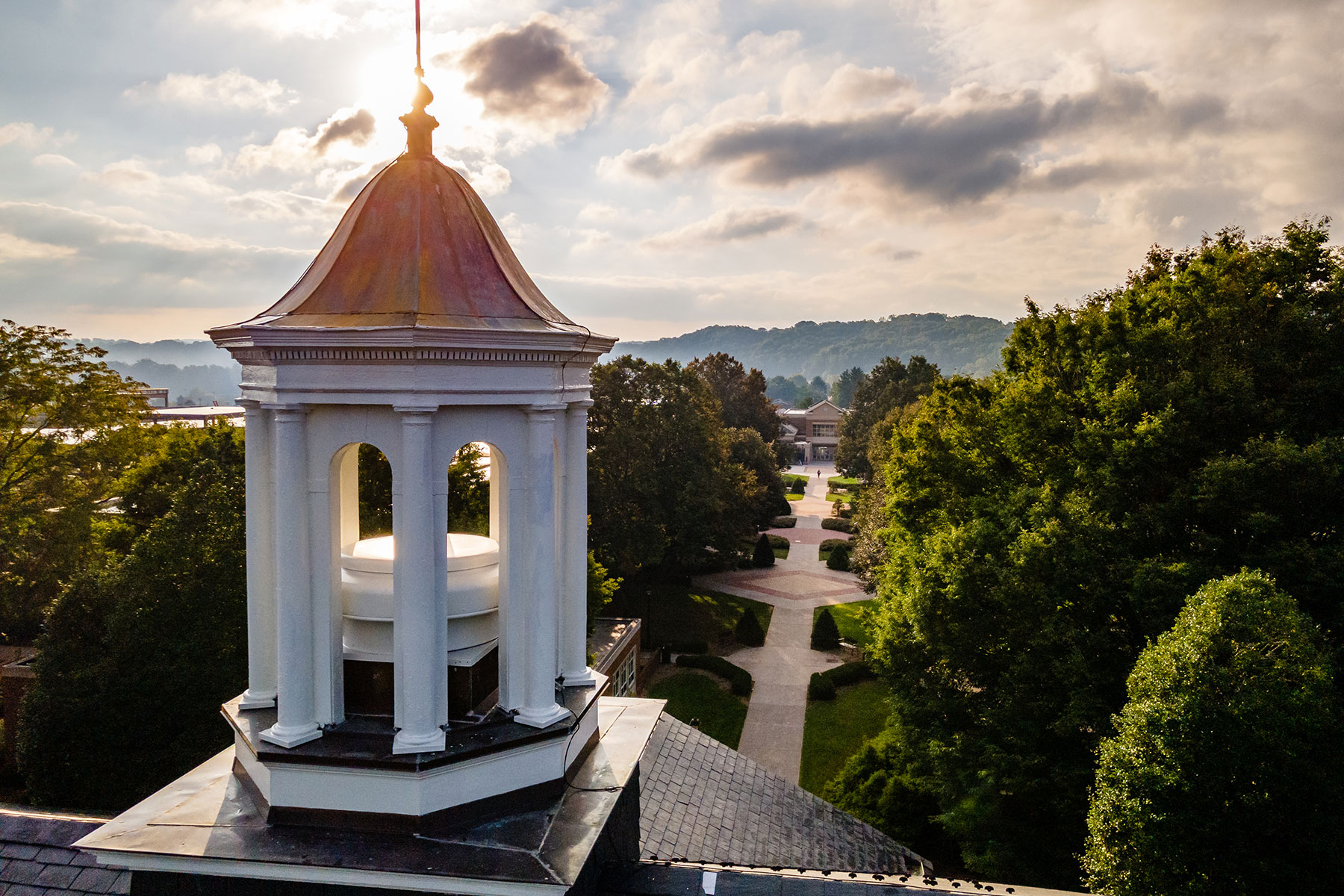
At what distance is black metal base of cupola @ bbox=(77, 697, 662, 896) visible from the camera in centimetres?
771

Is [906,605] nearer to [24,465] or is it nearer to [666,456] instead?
[666,456]

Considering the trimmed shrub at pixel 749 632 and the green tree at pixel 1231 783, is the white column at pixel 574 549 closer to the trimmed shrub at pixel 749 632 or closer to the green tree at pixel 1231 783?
the green tree at pixel 1231 783

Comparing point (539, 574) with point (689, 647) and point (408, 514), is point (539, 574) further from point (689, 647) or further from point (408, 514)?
point (689, 647)

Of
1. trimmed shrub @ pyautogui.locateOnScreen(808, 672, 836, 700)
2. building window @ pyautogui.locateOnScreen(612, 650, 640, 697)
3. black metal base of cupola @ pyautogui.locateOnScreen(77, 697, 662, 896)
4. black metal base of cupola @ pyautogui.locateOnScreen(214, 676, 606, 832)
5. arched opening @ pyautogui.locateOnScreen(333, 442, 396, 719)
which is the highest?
arched opening @ pyautogui.locateOnScreen(333, 442, 396, 719)

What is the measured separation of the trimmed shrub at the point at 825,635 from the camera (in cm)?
3959

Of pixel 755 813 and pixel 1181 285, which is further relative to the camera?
pixel 1181 285

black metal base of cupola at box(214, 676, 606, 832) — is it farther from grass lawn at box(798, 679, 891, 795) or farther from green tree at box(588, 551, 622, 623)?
green tree at box(588, 551, 622, 623)

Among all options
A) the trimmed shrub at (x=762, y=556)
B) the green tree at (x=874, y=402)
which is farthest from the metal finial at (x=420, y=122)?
the green tree at (x=874, y=402)

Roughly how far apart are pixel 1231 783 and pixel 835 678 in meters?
25.0

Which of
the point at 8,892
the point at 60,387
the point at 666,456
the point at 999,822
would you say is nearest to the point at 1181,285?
the point at 999,822

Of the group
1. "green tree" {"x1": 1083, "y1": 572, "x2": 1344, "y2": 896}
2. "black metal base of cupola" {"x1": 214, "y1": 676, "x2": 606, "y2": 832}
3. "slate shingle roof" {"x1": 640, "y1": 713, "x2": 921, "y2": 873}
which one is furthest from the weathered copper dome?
"green tree" {"x1": 1083, "y1": 572, "x2": 1344, "y2": 896}

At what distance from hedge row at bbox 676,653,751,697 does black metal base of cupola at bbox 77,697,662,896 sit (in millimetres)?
26069

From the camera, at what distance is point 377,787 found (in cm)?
841

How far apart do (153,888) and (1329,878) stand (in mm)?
14319
